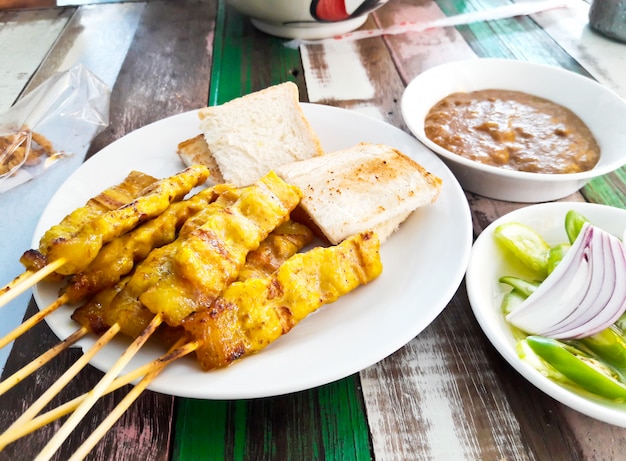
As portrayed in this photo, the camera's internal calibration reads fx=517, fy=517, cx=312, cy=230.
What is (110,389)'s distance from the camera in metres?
1.29

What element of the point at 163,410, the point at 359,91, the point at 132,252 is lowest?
the point at 359,91

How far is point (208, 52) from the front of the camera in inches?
157

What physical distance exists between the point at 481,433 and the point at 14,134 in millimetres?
2816

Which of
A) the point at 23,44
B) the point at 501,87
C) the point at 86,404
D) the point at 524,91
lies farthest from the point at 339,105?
the point at 23,44

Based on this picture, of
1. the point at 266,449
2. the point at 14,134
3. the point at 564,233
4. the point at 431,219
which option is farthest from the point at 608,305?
the point at 14,134

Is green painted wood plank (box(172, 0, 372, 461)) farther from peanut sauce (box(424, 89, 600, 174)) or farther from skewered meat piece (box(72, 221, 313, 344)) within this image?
peanut sauce (box(424, 89, 600, 174))

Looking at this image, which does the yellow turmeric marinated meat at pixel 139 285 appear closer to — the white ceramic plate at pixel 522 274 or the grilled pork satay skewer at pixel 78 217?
the grilled pork satay skewer at pixel 78 217

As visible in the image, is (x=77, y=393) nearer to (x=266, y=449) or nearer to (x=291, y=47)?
(x=266, y=449)

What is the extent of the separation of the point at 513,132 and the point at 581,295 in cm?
117

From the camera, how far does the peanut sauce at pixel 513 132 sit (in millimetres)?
2453

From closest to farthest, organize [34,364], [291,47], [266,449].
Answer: [34,364], [266,449], [291,47]

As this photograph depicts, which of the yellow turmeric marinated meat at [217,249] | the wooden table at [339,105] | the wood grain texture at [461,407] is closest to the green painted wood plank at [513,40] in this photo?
the wooden table at [339,105]

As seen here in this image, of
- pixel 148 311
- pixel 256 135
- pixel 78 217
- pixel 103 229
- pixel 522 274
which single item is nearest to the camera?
pixel 148 311

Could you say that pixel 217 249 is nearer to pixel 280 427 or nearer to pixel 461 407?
pixel 280 427
